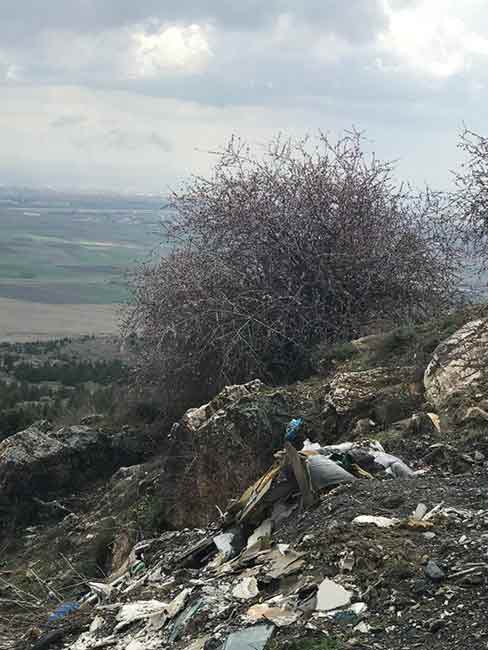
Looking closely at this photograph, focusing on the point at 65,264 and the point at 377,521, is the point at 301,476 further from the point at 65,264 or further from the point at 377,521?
the point at 65,264

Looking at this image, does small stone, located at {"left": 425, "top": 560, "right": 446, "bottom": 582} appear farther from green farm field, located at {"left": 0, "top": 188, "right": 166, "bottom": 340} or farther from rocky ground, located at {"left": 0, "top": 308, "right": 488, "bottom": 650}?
green farm field, located at {"left": 0, "top": 188, "right": 166, "bottom": 340}

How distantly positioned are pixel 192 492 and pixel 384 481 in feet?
8.35

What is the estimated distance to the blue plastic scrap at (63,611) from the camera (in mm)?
5420

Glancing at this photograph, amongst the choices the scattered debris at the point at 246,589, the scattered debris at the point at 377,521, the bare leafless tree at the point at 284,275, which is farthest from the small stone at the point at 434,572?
the bare leafless tree at the point at 284,275

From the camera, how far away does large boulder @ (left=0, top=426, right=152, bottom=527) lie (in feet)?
32.3

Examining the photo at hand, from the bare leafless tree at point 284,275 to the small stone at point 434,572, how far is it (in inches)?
253

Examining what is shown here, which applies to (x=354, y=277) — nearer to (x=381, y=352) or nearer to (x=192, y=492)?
(x=381, y=352)

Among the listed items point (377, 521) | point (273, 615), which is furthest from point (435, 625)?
point (377, 521)

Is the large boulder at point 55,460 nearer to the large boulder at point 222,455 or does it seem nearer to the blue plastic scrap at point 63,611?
the large boulder at point 222,455

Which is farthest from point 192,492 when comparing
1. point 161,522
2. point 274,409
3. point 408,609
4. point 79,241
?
point 79,241

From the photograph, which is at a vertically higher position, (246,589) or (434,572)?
(434,572)

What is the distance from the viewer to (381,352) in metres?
8.84

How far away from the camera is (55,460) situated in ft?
33.3

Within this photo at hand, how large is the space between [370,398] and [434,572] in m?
3.90
